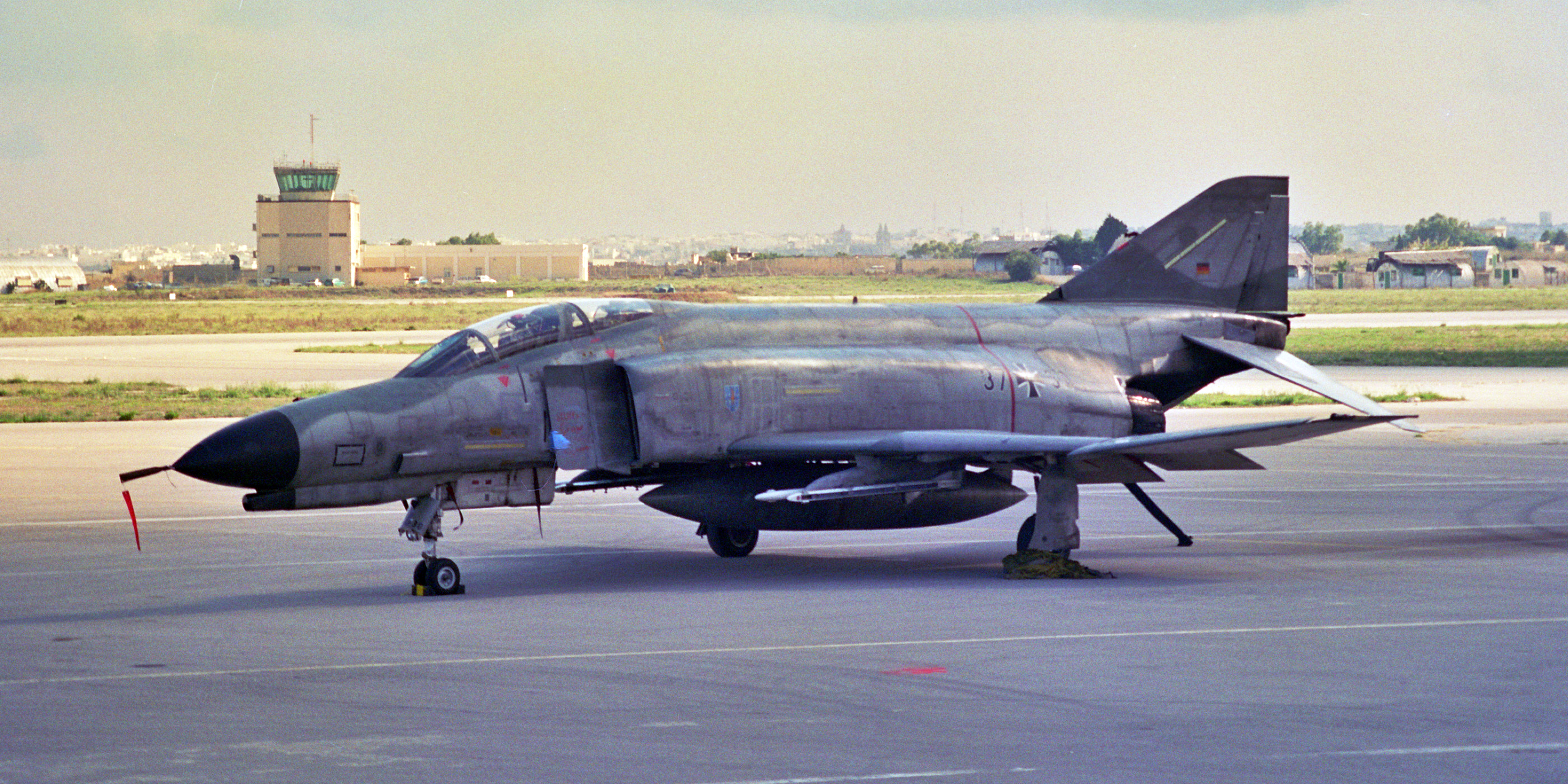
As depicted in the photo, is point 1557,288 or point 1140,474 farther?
point 1557,288

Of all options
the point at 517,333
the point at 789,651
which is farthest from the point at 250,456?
the point at 789,651

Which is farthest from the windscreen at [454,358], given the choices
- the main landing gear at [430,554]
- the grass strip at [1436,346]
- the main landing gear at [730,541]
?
the grass strip at [1436,346]

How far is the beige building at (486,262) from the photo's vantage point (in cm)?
18950

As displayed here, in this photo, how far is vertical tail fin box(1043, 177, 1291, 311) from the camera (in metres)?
17.8

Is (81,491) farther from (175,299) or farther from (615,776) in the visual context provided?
(175,299)

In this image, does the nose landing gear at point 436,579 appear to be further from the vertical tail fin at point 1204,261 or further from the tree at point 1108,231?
the tree at point 1108,231

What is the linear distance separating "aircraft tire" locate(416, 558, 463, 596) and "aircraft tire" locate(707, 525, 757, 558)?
314 centimetres

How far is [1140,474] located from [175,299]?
13047 centimetres

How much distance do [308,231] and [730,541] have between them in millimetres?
175903

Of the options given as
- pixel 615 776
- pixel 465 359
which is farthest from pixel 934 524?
pixel 615 776

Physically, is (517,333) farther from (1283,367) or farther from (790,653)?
(1283,367)

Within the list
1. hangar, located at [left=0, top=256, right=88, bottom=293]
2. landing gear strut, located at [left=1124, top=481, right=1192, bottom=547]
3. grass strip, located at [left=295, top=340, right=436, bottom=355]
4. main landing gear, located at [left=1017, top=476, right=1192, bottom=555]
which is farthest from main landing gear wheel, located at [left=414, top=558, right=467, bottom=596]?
hangar, located at [left=0, top=256, right=88, bottom=293]

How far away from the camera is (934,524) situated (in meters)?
14.9

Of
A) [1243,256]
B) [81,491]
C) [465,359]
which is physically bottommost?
[81,491]
